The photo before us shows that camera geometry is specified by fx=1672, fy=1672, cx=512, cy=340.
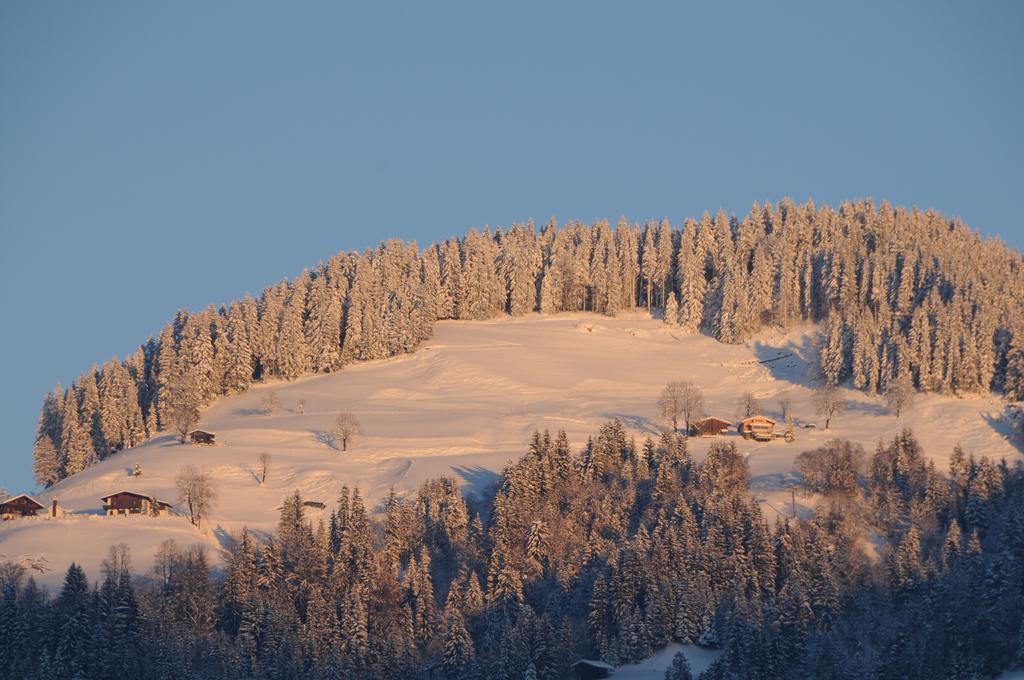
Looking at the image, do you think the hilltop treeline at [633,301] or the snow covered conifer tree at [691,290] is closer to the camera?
the hilltop treeline at [633,301]

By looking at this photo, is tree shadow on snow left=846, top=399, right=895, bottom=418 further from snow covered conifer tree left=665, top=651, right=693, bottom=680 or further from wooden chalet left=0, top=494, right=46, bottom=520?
wooden chalet left=0, top=494, right=46, bottom=520

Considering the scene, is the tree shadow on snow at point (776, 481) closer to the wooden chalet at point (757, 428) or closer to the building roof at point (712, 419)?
the wooden chalet at point (757, 428)

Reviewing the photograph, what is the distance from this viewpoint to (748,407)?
132875 millimetres

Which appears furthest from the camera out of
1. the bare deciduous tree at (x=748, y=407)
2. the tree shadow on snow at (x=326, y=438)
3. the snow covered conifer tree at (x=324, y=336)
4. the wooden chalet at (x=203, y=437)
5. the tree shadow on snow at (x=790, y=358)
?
the snow covered conifer tree at (x=324, y=336)

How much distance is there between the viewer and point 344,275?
168m

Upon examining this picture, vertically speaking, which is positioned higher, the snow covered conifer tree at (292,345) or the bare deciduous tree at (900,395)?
the snow covered conifer tree at (292,345)

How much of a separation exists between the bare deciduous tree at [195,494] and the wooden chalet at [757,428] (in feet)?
131

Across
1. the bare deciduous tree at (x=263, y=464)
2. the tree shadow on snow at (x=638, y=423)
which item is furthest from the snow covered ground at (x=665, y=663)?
the bare deciduous tree at (x=263, y=464)

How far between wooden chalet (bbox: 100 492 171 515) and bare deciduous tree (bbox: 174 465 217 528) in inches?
57.5

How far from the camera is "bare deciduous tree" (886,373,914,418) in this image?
129250 mm

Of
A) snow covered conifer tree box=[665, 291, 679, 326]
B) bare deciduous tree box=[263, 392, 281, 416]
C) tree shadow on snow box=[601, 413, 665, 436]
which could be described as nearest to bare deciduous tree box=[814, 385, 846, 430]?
tree shadow on snow box=[601, 413, 665, 436]

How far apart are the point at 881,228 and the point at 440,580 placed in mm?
80655

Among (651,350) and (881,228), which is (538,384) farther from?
(881,228)

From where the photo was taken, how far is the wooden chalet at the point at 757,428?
413 feet
